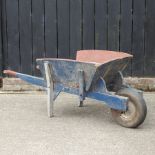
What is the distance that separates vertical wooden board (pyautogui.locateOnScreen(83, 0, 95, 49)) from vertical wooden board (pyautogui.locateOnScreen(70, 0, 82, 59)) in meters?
0.08

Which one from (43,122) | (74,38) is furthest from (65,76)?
(74,38)

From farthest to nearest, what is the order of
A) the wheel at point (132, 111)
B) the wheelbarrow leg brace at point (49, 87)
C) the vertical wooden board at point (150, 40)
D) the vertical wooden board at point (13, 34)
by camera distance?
the vertical wooden board at point (13, 34)
the vertical wooden board at point (150, 40)
the wheelbarrow leg brace at point (49, 87)
the wheel at point (132, 111)

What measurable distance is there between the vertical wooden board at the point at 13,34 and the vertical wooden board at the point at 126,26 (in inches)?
67.5

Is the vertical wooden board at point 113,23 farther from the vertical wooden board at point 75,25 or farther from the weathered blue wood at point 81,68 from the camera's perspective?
the weathered blue wood at point 81,68

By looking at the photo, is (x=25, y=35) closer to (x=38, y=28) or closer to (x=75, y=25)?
(x=38, y=28)

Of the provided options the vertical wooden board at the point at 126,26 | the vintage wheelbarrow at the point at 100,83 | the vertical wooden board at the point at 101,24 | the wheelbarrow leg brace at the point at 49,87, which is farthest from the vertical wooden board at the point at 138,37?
the wheelbarrow leg brace at the point at 49,87

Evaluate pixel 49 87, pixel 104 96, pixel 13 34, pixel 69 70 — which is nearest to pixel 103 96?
pixel 104 96

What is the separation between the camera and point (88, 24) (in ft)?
26.5

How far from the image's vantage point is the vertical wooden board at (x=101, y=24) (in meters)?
8.03

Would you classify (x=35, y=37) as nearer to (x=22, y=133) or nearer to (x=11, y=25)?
(x=11, y=25)

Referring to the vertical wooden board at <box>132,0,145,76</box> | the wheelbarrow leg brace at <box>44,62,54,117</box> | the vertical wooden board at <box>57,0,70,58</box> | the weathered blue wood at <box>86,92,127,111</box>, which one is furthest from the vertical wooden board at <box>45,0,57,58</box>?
the weathered blue wood at <box>86,92,127,111</box>

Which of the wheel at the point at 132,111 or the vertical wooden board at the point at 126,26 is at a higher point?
the vertical wooden board at the point at 126,26

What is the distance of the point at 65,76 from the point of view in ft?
21.2

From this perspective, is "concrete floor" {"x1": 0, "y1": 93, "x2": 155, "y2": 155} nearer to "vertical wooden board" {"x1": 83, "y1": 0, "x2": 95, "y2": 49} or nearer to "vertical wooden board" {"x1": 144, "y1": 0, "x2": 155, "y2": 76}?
"vertical wooden board" {"x1": 144, "y1": 0, "x2": 155, "y2": 76}
